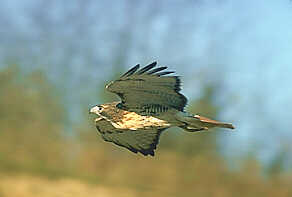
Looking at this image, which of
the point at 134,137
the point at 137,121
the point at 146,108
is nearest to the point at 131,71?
the point at 146,108

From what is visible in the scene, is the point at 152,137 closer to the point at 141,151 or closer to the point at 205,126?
the point at 141,151

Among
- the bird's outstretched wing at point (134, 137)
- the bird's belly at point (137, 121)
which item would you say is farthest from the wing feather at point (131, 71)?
the bird's outstretched wing at point (134, 137)

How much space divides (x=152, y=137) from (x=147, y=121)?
0.86 meters

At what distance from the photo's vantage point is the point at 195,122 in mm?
7434

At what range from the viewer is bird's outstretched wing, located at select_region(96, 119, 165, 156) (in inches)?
342

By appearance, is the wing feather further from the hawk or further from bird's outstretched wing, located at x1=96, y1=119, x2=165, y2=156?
bird's outstretched wing, located at x1=96, y1=119, x2=165, y2=156

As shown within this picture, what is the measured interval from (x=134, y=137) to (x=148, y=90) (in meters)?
1.36

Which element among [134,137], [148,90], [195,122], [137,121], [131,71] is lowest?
[134,137]

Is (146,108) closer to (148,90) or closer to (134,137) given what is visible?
(148,90)

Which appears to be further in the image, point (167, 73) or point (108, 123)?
point (108, 123)

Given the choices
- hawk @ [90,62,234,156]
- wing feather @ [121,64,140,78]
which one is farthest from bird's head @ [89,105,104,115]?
A: wing feather @ [121,64,140,78]

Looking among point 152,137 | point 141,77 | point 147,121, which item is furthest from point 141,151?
point 141,77

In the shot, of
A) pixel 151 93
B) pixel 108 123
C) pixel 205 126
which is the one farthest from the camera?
pixel 108 123

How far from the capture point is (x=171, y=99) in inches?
305
